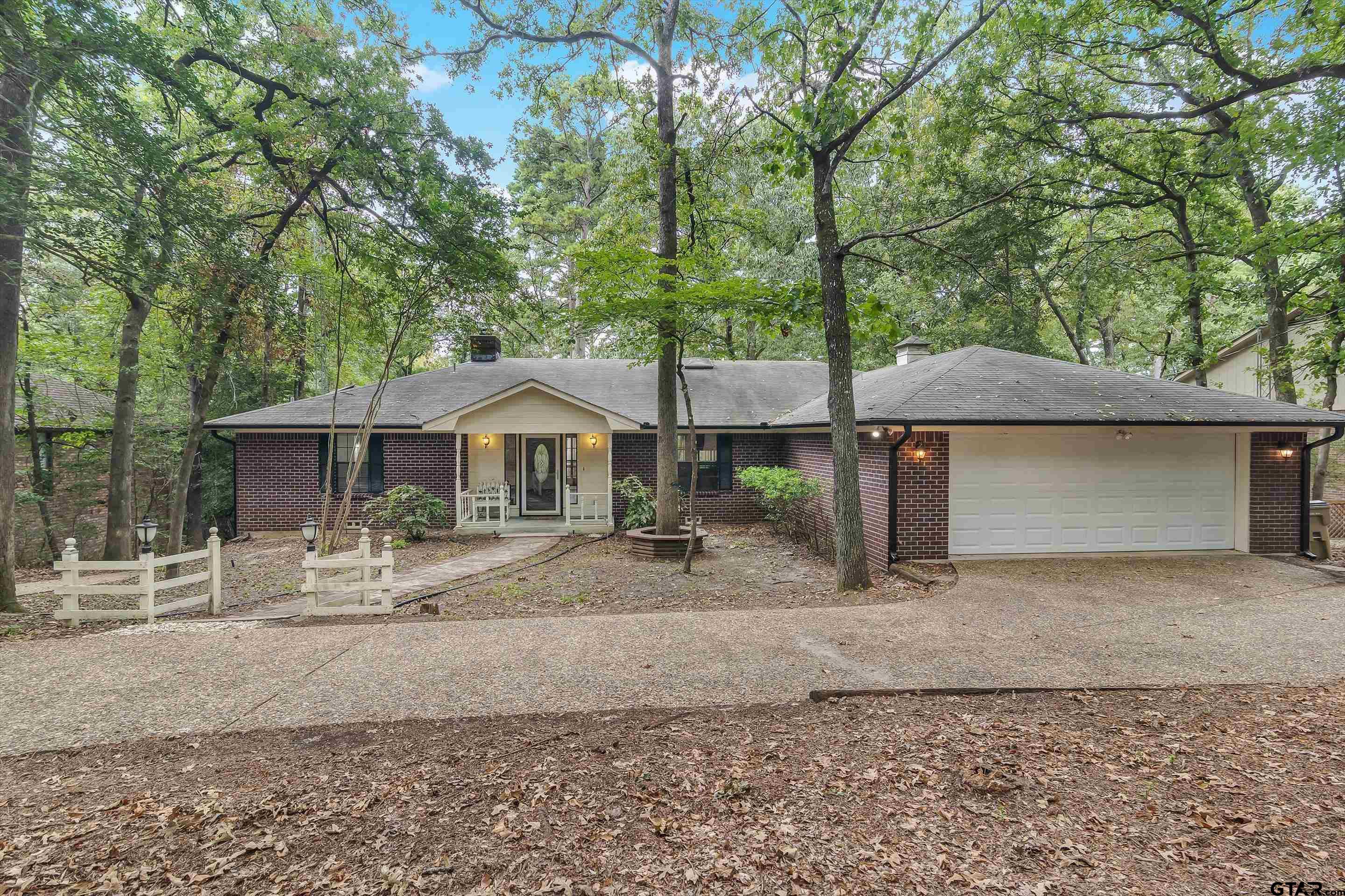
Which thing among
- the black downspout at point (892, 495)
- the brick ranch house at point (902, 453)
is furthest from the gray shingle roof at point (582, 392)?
the black downspout at point (892, 495)

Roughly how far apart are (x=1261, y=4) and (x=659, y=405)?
11.4 metres

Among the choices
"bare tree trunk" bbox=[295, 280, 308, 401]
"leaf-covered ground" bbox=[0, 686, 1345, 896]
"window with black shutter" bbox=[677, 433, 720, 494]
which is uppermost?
Answer: "bare tree trunk" bbox=[295, 280, 308, 401]

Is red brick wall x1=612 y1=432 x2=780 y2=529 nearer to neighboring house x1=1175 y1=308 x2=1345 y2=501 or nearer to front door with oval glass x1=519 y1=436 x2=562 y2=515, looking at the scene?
front door with oval glass x1=519 y1=436 x2=562 y2=515

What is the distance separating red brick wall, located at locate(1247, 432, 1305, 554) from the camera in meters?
9.48

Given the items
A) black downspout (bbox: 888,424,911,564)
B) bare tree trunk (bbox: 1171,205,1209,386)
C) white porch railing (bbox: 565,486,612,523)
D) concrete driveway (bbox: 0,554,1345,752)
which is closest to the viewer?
concrete driveway (bbox: 0,554,1345,752)

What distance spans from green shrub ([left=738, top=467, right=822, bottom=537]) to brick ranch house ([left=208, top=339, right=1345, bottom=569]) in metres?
0.47

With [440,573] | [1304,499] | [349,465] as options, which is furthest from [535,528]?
[1304,499]

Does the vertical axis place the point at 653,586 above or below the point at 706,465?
below

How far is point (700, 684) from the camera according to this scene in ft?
15.0

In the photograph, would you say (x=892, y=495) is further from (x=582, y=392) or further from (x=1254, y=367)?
(x=1254, y=367)

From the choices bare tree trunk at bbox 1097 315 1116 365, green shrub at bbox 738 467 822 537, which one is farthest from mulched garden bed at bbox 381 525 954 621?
bare tree trunk at bbox 1097 315 1116 365

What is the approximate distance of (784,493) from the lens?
35.2ft

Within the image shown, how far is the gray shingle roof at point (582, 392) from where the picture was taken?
43.5 feet

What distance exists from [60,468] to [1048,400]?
68.4ft
